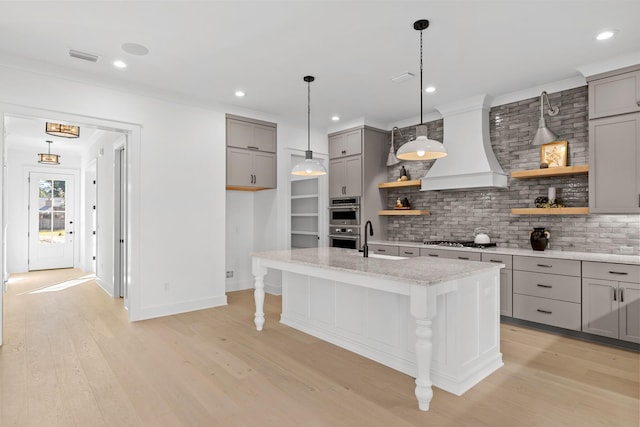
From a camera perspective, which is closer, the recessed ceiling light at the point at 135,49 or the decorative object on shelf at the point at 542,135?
the recessed ceiling light at the point at 135,49

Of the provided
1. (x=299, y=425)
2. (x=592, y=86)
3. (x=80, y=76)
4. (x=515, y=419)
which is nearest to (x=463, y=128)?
(x=592, y=86)

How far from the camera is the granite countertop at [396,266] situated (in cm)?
241

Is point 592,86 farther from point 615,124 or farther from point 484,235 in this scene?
point 484,235

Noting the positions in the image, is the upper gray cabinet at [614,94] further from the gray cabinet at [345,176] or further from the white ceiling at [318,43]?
the gray cabinet at [345,176]

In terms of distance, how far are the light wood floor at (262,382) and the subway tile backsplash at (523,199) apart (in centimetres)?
120

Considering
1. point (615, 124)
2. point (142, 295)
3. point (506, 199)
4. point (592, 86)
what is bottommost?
point (142, 295)

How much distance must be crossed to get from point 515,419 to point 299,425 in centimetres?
132

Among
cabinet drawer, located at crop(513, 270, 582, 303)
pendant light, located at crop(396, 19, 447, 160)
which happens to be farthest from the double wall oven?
pendant light, located at crop(396, 19, 447, 160)

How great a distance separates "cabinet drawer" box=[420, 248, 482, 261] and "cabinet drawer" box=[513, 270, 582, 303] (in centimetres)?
44

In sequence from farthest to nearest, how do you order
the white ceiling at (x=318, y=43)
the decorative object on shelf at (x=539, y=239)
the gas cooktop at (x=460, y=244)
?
the gas cooktop at (x=460, y=244) < the decorative object on shelf at (x=539, y=239) < the white ceiling at (x=318, y=43)

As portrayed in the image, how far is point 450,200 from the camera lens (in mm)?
5285

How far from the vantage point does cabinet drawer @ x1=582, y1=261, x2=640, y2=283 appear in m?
3.27

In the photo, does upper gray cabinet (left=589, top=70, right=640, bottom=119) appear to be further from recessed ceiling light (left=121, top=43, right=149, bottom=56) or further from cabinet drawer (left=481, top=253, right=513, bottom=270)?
recessed ceiling light (left=121, top=43, right=149, bottom=56)

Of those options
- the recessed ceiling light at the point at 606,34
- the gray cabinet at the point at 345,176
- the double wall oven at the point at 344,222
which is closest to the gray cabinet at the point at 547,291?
the recessed ceiling light at the point at 606,34
